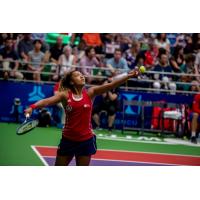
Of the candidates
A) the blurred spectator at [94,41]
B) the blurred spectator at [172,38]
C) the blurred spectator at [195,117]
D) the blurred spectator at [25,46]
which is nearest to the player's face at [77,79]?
the blurred spectator at [195,117]

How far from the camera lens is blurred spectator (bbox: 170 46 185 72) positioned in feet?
38.9

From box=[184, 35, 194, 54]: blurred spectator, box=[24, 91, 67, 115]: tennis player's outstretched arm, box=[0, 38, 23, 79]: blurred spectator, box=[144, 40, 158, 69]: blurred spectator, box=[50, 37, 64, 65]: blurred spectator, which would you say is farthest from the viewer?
box=[184, 35, 194, 54]: blurred spectator

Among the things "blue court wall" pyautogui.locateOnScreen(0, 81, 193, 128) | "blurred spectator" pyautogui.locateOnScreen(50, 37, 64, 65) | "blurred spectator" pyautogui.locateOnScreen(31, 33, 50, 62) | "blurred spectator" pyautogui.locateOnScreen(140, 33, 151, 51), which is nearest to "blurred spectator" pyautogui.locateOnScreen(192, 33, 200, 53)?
"blurred spectator" pyautogui.locateOnScreen(140, 33, 151, 51)

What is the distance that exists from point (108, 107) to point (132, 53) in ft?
4.65

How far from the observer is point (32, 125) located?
5484 mm

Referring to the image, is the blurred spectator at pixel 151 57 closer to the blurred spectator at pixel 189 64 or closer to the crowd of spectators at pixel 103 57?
the crowd of spectators at pixel 103 57

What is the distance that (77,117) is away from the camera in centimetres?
555

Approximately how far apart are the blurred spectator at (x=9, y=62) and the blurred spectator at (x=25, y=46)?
0.14m

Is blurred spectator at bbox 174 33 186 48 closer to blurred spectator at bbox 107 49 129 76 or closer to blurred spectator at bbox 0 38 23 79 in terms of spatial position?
blurred spectator at bbox 107 49 129 76

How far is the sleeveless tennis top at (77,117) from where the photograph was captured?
218 inches

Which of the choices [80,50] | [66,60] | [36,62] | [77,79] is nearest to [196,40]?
[80,50]

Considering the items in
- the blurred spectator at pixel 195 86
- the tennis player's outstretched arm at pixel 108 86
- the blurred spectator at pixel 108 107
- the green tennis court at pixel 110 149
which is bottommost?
the green tennis court at pixel 110 149

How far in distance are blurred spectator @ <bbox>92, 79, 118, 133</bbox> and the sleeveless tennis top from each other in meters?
5.64

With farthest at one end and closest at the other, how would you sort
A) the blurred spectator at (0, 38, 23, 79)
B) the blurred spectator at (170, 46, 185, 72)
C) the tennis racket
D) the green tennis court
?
1. the blurred spectator at (170, 46, 185, 72)
2. the blurred spectator at (0, 38, 23, 79)
3. the green tennis court
4. the tennis racket
